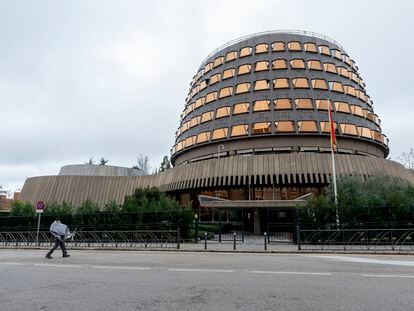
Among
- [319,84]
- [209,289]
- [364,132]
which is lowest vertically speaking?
[209,289]

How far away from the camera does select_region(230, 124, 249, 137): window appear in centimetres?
4247

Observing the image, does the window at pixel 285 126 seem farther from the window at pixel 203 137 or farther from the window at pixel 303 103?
the window at pixel 203 137

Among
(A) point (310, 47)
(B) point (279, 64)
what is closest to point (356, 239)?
(B) point (279, 64)

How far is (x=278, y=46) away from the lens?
1961 inches

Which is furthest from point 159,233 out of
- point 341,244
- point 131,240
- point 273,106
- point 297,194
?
point 273,106

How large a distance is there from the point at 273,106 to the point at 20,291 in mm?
38863

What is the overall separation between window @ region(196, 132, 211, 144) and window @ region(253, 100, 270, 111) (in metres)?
7.28

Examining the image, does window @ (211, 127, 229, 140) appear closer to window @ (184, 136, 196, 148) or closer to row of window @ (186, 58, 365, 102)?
window @ (184, 136, 196, 148)

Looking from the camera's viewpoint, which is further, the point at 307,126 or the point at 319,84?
the point at 319,84

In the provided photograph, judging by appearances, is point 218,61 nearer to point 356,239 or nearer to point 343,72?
point 343,72

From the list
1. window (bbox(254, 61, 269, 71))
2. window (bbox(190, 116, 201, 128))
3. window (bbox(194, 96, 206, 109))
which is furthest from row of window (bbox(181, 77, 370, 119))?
window (bbox(190, 116, 201, 128))

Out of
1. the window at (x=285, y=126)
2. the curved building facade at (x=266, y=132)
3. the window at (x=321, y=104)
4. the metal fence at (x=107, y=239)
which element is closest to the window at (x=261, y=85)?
the curved building facade at (x=266, y=132)

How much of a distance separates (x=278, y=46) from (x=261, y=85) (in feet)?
28.4

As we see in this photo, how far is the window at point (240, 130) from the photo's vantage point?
139ft
